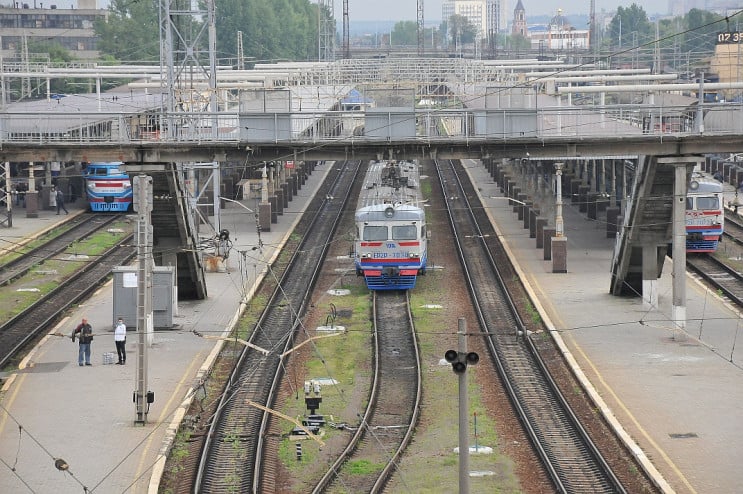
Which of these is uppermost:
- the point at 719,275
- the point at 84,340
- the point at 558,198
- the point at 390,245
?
the point at 558,198

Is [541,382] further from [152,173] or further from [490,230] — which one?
[490,230]

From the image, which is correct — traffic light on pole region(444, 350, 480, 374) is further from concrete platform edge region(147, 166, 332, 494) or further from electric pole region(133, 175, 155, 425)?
electric pole region(133, 175, 155, 425)

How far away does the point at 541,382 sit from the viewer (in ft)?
99.8

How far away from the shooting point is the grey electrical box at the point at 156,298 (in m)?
34.7

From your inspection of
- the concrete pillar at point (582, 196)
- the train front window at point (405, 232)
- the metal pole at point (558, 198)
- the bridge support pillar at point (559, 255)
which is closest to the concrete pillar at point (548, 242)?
the metal pole at point (558, 198)

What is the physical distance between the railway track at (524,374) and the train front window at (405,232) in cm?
244

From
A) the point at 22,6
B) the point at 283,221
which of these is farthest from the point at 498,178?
the point at 22,6

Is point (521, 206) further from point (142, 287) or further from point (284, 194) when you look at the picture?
point (142, 287)

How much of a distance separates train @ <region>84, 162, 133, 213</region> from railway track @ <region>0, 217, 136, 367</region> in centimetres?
332

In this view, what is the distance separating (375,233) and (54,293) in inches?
384

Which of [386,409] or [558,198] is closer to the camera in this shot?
[386,409]

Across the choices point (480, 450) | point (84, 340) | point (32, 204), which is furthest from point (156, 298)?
point (32, 204)

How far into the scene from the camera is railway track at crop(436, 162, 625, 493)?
76.9ft

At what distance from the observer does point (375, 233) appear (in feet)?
137
